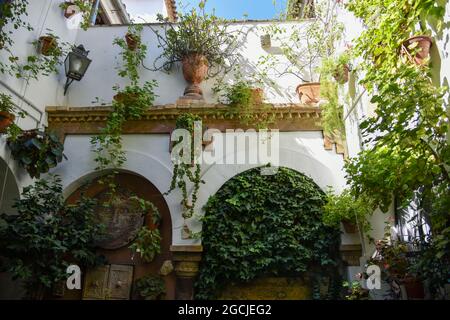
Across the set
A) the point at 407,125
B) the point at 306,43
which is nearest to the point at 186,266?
Answer: the point at 407,125

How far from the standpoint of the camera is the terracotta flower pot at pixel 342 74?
15.7ft

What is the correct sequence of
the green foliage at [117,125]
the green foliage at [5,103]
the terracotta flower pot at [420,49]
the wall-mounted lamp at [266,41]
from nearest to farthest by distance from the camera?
the terracotta flower pot at [420,49] < the green foliage at [5,103] < the green foliage at [117,125] < the wall-mounted lamp at [266,41]

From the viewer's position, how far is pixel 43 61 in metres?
5.49

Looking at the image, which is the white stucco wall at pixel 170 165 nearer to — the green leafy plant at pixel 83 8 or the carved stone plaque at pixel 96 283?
the carved stone plaque at pixel 96 283

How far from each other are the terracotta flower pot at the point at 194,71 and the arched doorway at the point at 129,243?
5.18 feet

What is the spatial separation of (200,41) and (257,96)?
1397 mm

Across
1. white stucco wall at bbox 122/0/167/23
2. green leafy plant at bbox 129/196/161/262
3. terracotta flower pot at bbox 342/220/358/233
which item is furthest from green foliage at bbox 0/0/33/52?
terracotta flower pot at bbox 342/220/358/233

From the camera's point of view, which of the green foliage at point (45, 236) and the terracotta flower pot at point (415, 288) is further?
the green foliage at point (45, 236)

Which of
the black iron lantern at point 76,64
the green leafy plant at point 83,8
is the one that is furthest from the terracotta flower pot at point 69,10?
the black iron lantern at point 76,64

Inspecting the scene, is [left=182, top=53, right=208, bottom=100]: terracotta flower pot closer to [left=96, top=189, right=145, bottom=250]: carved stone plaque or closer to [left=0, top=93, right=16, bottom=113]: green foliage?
[left=96, top=189, right=145, bottom=250]: carved stone plaque

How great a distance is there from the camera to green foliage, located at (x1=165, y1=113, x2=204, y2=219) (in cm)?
492

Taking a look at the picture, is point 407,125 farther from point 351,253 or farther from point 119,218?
point 119,218
